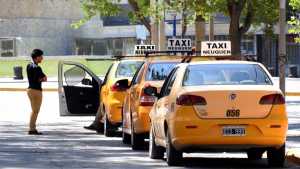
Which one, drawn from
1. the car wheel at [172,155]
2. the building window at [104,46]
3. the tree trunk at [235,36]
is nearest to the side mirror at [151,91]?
the car wheel at [172,155]

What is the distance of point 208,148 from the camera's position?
14391 mm

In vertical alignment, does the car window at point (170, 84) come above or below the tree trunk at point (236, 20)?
below

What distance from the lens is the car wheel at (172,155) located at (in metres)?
14.8

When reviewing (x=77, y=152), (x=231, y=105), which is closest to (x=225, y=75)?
(x=231, y=105)

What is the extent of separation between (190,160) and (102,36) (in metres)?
68.1

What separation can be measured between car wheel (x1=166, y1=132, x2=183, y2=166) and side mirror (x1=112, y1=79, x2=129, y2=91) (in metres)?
5.85

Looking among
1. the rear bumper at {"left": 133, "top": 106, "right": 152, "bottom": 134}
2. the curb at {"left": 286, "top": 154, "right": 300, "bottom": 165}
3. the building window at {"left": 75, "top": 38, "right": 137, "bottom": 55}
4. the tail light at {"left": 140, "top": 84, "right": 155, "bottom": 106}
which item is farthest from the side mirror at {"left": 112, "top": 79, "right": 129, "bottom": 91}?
the building window at {"left": 75, "top": 38, "right": 137, "bottom": 55}

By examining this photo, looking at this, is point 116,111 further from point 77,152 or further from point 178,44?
point 178,44

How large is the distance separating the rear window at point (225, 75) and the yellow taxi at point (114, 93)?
224 inches

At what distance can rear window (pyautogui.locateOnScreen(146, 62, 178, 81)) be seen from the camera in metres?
18.7

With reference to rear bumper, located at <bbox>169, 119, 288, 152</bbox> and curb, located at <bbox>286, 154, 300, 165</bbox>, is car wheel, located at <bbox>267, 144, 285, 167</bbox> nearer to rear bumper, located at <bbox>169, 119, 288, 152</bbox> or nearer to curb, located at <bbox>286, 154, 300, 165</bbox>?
rear bumper, located at <bbox>169, 119, 288, 152</bbox>

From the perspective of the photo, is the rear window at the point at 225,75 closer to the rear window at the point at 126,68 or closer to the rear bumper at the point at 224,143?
the rear bumper at the point at 224,143

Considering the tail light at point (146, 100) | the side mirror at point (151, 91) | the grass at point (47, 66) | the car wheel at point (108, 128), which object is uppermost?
the side mirror at point (151, 91)

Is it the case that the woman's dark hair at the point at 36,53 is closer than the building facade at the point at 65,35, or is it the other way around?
the woman's dark hair at the point at 36,53
